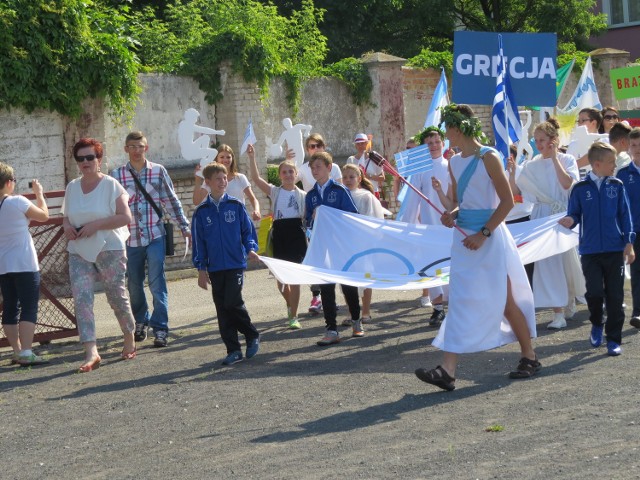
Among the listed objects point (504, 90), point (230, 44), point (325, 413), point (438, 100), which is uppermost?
point (230, 44)

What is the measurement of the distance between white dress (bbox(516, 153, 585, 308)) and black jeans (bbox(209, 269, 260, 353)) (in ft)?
9.52

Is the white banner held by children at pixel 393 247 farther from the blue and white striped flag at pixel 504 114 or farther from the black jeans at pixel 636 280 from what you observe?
the blue and white striped flag at pixel 504 114

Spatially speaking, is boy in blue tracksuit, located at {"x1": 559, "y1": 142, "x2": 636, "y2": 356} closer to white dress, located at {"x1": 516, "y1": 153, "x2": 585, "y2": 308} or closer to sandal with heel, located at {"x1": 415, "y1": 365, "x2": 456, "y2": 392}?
white dress, located at {"x1": 516, "y1": 153, "x2": 585, "y2": 308}

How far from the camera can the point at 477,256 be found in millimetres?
8664

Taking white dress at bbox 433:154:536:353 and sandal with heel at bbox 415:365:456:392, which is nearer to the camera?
sandal with heel at bbox 415:365:456:392

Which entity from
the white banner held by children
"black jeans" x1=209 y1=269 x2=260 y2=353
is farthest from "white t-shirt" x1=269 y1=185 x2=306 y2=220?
"black jeans" x1=209 y1=269 x2=260 y2=353

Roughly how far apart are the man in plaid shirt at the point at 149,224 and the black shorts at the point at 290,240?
3.78 feet

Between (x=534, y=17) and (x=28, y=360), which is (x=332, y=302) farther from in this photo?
Result: (x=534, y=17)

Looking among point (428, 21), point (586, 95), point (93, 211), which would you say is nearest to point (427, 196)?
point (93, 211)

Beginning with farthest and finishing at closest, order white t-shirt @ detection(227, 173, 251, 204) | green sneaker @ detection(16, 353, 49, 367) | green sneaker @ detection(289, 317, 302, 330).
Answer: white t-shirt @ detection(227, 173, 251, 204) < green sneaker @ detection(289, 317, 302, 330) < green sneaker @ detection(16, 353, 49, 367)

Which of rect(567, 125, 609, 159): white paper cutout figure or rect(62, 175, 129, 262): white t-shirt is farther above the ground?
rect(567, 125, 609, 159): white paper cutout figure

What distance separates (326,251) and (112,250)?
7.13ft

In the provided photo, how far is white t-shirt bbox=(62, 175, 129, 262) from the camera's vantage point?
10.4 m

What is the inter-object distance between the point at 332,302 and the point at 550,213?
2.44 m
